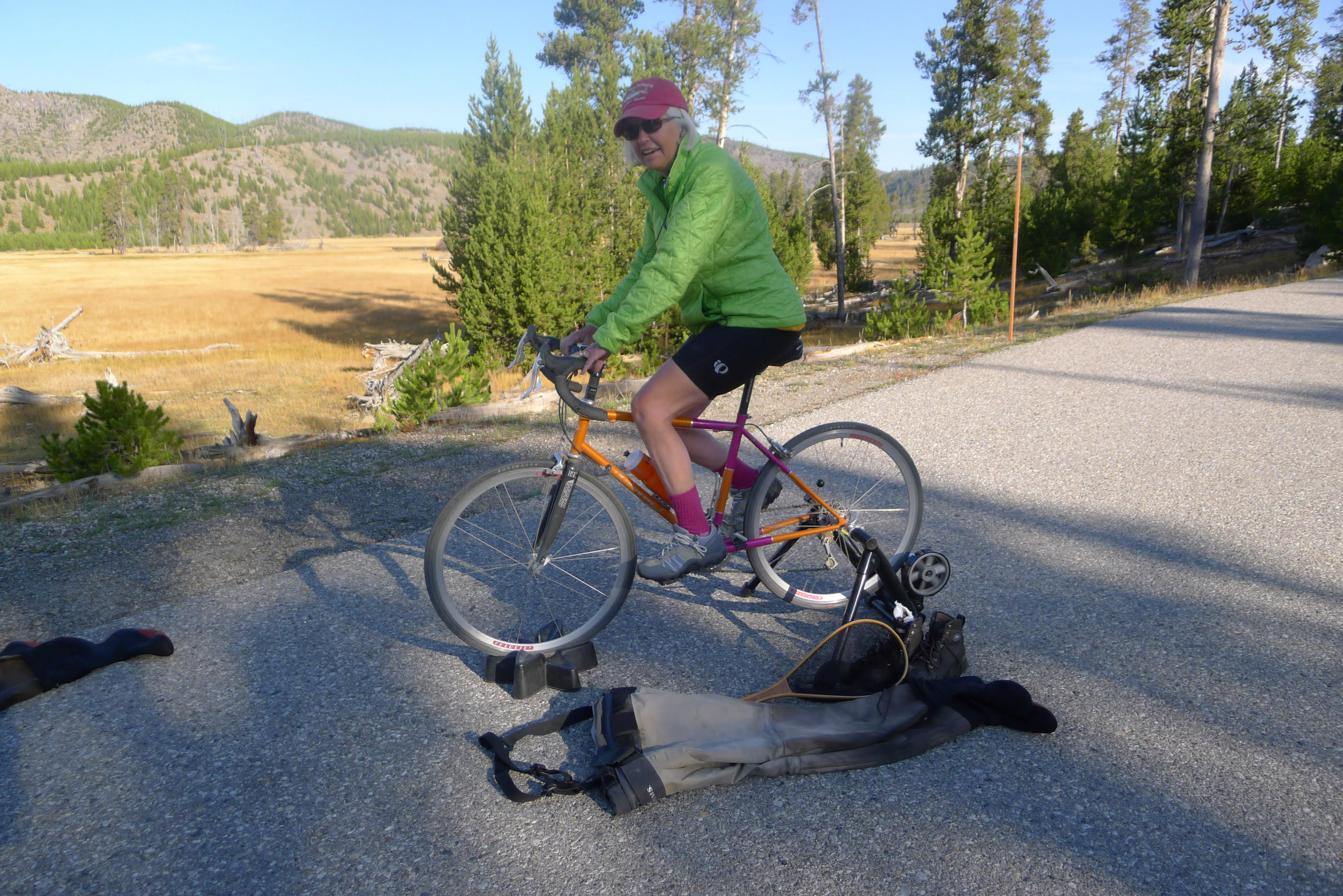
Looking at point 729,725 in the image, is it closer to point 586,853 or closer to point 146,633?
point 586,853

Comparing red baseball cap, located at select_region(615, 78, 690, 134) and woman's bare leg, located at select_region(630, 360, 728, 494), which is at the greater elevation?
red baseball cap, located at select_region(615, 78, 690, 134)

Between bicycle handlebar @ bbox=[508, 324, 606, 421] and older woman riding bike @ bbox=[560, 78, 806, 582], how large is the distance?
8 centimetres

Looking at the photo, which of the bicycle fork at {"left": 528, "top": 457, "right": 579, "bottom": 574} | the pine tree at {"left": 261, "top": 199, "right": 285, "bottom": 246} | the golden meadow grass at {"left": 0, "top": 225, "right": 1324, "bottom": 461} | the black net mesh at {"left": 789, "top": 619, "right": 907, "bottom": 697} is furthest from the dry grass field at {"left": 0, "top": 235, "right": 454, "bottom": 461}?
the pine tree at {"left": 261, "top": 199, "right": 285, "bottom": 246}

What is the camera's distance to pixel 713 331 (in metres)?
3.38

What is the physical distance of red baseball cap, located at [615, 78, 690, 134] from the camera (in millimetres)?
3127

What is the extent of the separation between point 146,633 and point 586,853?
7.71 ft

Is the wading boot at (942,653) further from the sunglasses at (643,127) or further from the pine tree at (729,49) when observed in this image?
the pine tree at (729,49)

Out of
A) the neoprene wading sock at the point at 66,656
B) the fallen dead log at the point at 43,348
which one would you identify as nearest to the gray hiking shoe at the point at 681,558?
the neoprene wading sock at the point at 66,656

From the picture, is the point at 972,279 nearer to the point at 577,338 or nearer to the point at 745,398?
the point at 745,398

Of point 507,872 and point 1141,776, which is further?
point 1141,776

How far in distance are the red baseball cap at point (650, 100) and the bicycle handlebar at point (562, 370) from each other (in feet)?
2.94

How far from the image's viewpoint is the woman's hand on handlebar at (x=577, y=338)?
3.39m

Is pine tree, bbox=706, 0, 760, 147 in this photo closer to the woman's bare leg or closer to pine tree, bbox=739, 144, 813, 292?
pine tree, bbox=739, 144, 813, 292

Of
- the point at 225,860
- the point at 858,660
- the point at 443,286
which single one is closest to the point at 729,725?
the point at 858,660
